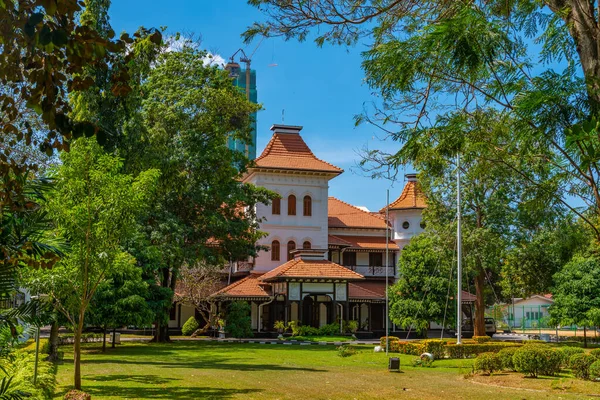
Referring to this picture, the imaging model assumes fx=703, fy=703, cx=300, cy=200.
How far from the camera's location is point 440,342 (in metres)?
30.4

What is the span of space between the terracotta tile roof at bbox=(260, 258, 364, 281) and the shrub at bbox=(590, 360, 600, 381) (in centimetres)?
2408

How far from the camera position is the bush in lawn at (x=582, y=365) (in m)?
20.4

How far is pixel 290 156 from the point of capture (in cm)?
5172

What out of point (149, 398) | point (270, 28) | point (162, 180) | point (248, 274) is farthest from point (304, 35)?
point (248, 274)

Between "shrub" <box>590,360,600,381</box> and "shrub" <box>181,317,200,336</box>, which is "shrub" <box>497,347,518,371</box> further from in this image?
"shrub" <box>181,317,200,336</box>

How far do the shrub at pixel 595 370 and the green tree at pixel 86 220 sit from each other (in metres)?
13.4

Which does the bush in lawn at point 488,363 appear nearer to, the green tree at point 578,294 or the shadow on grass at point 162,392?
the shadow on grass at point 162,392

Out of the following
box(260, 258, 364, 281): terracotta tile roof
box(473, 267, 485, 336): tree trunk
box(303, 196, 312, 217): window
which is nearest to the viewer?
box(473, 267, 485, 336): tree trunk

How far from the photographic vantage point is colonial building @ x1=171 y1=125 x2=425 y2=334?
4412cm

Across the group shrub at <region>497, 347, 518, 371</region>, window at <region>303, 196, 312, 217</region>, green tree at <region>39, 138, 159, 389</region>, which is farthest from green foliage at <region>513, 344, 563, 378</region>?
window at <region>303, 196, 312, 217</region>

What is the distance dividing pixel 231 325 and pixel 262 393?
83.2 ft

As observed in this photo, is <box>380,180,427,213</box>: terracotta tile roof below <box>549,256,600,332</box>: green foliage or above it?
above

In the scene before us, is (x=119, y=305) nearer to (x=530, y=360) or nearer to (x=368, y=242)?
(x=530, y=360)

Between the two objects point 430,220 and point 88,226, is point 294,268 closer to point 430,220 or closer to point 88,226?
point 430,220
